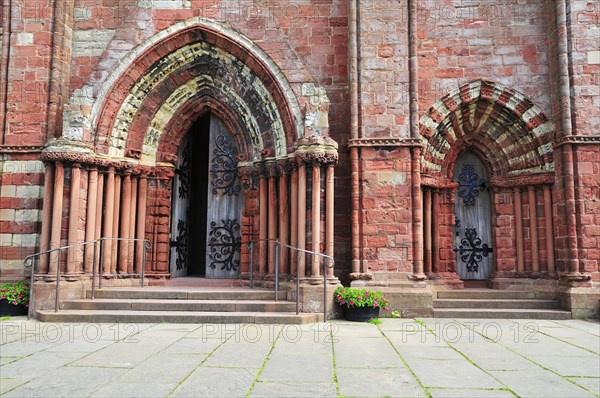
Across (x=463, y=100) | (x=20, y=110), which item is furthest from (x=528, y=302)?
(x=20, y=110)

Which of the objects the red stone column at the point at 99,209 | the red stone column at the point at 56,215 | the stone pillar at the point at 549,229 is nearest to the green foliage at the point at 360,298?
the stone pillar at the point at 549,229

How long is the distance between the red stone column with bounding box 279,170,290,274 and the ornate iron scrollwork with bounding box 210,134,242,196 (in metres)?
1.83

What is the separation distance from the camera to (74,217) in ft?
30.3

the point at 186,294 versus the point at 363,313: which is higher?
the point at 186,294

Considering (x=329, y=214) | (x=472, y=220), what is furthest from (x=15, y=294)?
(x=472, y=220)

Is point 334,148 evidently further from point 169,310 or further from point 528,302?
point 528,302

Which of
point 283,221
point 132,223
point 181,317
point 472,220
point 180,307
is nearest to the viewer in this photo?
point 181,317

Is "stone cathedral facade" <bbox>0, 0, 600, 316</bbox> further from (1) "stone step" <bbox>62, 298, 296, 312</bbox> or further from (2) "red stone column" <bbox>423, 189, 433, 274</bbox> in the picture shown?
A: (1) "stone step" <bbox>62, 298, 296, 312</bbox>

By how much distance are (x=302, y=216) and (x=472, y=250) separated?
462 cm

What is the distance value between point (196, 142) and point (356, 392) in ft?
33.4

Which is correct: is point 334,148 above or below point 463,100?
below

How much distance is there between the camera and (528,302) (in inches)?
369

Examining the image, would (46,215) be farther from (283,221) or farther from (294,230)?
(294,230)

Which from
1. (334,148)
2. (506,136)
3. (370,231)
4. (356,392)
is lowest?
(356,392)
